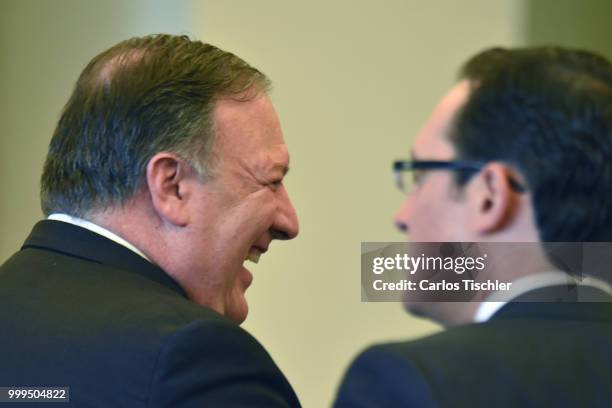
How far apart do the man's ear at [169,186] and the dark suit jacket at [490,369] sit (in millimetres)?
716

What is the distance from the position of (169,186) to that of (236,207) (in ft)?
0.45

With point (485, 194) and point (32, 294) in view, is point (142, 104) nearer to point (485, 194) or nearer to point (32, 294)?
point (32, 294)

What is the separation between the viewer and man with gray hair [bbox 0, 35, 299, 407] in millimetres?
1479

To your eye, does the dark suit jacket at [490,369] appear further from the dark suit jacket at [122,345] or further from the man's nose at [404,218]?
the dark suit jacket at [122,345]

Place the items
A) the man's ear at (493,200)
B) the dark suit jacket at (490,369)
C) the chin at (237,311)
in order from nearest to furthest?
1. the dark suit jacket at (490,369)
2. the man's ear at (493,200)
3. the chin at (237,311)

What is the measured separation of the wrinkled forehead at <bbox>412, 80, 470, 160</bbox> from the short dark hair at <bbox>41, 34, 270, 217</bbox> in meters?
0.60

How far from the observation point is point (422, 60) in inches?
117

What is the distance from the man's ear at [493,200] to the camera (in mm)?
1141

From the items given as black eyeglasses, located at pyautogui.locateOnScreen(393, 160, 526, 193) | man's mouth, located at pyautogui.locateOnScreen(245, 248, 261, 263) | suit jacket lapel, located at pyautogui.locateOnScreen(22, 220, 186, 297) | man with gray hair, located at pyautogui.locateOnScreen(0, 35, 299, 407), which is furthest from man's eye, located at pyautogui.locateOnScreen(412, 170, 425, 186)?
man's mouth, located at pyautogui.locateOnScreen(245, 248, 261, 263)

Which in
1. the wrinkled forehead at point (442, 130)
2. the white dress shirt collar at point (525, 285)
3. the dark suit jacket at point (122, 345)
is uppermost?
the wrinkled forehead at point (442, 130)

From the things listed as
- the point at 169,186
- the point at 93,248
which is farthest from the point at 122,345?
the point at 169,186

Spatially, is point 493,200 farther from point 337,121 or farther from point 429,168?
point 337,121

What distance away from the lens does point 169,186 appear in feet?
5.74

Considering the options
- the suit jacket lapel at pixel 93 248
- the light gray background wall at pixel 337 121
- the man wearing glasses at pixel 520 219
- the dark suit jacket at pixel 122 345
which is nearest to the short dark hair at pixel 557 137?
the man wearing glasses at pixel 520 219
